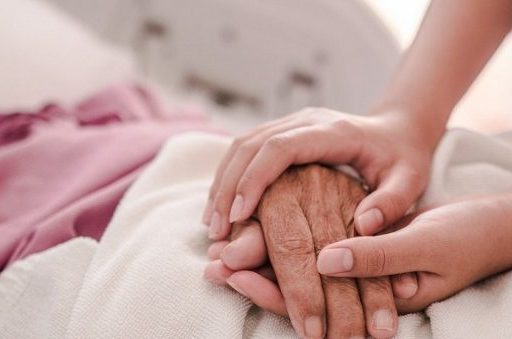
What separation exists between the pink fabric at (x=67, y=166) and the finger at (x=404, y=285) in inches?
15.9

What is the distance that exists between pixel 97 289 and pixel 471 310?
15.5 inches

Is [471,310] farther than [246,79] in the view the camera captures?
No

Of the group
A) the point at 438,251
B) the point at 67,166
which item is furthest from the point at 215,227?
the point at 67,166

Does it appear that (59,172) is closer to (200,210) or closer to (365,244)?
(200,210)

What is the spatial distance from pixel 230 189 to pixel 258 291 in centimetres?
14

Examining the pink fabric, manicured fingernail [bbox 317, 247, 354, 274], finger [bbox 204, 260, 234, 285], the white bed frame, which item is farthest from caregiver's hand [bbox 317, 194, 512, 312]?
the white bed frame

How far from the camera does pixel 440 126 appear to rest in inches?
31.8

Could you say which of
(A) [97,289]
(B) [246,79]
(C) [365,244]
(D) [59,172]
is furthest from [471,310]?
(B) [246,79]

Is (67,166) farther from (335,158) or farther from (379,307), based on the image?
(379,307)

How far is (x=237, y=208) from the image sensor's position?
0.64 m

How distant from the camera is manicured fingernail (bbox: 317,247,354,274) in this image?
53 centimetres

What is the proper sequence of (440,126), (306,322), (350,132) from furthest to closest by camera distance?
1. (440,126)
2. (350,132)
3. (306,322)

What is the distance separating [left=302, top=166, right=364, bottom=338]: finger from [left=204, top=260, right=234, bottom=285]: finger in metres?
0.10

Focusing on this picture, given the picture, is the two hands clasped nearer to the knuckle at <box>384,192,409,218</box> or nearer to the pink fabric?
the knuckle at <box>384,192,409,218</box>
